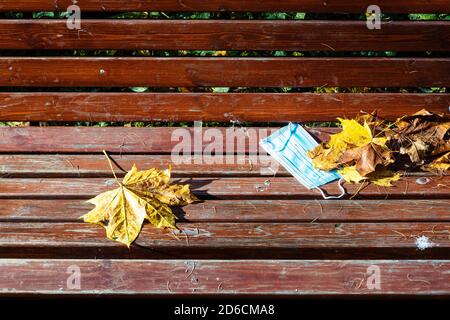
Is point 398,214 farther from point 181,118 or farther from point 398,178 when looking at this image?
point 181,118

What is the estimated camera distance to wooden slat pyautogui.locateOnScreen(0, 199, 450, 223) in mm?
2496

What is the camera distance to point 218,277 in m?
2.26

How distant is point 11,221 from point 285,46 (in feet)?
4.13

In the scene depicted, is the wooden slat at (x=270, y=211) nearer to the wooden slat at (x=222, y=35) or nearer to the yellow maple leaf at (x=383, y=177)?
the yellow maple leaf at (x=383, y=177)

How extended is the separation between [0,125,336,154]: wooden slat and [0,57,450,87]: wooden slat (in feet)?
0.63

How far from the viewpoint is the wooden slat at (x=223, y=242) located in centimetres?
236

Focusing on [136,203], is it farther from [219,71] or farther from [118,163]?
[219,71]

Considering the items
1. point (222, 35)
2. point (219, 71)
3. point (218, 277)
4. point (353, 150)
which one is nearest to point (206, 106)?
point (219, 71)

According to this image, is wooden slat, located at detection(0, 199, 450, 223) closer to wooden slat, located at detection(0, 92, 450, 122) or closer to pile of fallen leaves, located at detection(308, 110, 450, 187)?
pile of fallen leaves, located at detection(308, 110, 450, 187)

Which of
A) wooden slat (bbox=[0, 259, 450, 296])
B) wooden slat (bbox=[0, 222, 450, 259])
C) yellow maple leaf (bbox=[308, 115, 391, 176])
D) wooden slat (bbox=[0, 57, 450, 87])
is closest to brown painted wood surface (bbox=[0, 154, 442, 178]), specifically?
yellow maple leaf (bbox=[308, 115, 391, 176])

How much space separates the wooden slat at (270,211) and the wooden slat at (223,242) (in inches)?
2.2

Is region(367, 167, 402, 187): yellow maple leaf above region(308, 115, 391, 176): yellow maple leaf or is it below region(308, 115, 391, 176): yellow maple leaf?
below

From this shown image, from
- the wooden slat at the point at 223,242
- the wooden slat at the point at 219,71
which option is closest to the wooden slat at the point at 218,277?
the wooden slat at the point at 223,242

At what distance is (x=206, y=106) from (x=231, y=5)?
0.42 metres
